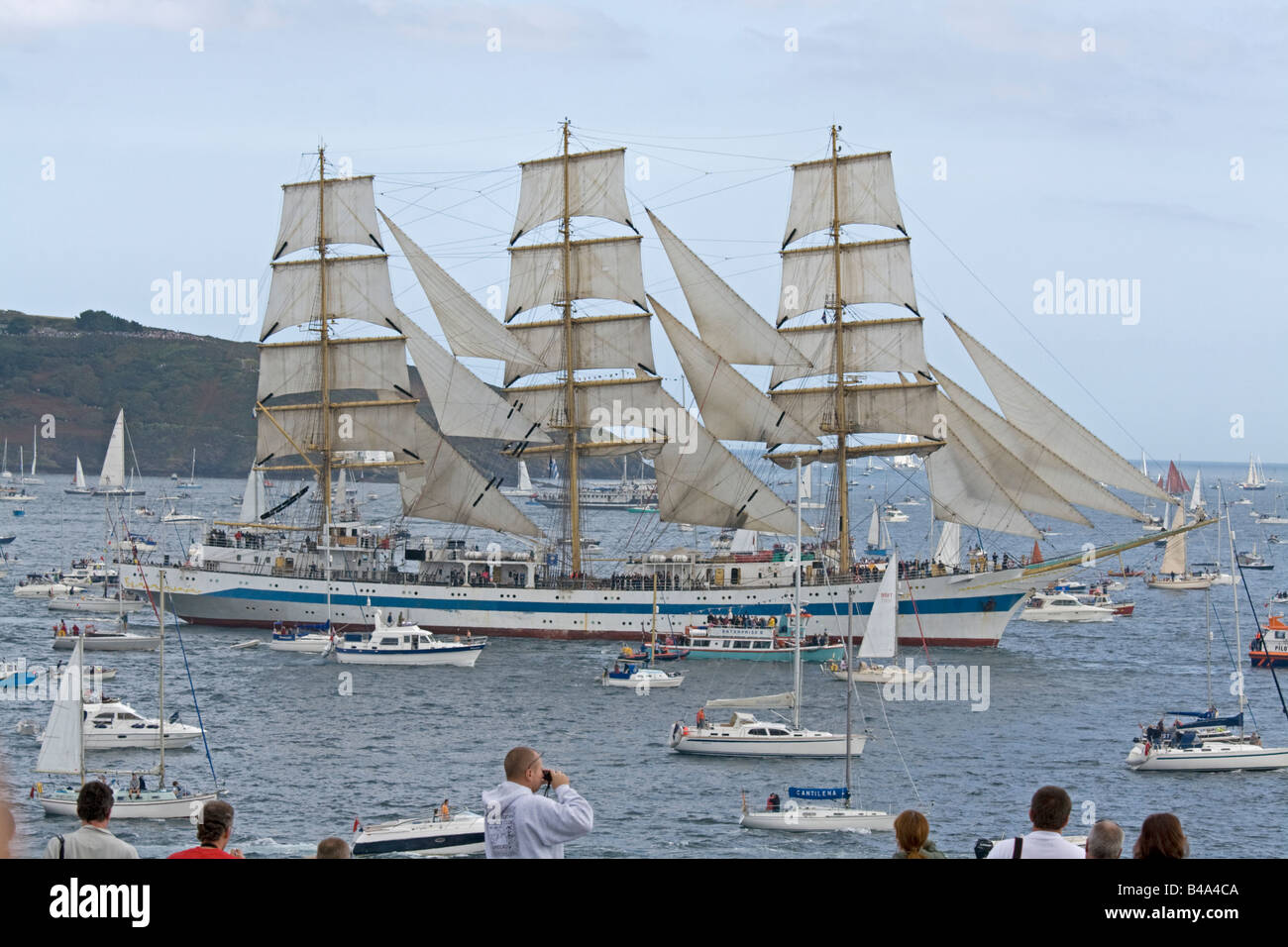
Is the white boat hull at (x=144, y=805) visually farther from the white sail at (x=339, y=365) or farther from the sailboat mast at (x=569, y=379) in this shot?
the white sail at (x=339, y=365)

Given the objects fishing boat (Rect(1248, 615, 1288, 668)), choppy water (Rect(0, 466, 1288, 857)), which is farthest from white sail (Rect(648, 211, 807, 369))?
fishing boat (Rect(1248, 615, 1288, 668))

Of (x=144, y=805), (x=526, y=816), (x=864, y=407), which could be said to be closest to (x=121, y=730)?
(x=144, y=805)

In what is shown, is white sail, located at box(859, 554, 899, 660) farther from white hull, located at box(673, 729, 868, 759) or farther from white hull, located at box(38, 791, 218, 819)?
white hull, located at box(38, 791, 218, 819)

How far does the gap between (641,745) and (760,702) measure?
633 centimetres

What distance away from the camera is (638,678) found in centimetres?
5662

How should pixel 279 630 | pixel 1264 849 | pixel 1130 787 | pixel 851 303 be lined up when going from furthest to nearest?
pixel 851 303
pixel 279 630
pixel 1130 787
pixel 1264 849

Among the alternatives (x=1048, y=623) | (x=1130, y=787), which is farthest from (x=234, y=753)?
(x=1048, y=623)

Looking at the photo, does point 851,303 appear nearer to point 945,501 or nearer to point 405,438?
point 945,501

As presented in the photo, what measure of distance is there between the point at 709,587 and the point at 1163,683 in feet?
61.4

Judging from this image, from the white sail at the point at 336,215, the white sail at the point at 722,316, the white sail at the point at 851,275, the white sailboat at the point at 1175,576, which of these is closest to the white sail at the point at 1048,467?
the white sail at the point at 851,275

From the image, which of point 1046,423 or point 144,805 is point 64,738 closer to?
point 144,805

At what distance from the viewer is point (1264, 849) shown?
Answer: 3616cm

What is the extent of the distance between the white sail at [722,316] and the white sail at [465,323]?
7637 millimetres
